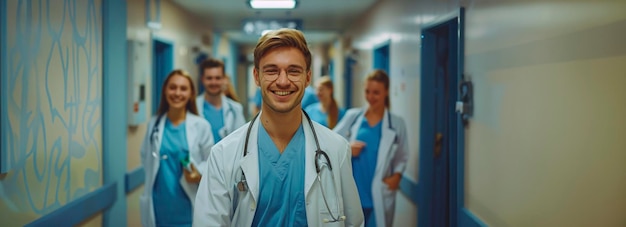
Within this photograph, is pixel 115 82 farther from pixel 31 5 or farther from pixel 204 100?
pixel 31 5

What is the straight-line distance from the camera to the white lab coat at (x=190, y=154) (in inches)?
88.7

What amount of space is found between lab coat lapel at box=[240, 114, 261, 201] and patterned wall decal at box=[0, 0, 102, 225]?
0.71 meters

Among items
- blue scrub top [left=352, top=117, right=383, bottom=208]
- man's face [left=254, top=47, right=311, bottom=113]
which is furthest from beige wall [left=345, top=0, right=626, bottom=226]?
man's face [left=254, top=47, right=311, bottom=113]

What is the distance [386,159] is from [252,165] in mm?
1260

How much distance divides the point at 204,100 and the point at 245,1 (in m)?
0.56

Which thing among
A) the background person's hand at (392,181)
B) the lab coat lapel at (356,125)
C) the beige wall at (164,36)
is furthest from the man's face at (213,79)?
the background person's hand at (392,181)

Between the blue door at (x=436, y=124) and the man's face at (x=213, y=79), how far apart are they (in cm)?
102

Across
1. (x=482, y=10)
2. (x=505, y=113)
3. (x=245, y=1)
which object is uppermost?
(x=245, y=1)

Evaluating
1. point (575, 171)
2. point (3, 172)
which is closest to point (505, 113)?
point (575, 171)

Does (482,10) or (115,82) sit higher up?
(482,10)

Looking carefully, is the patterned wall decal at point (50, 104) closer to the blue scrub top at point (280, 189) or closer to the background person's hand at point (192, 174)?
the background person's hand at point (192, 174)

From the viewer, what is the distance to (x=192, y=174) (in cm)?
221

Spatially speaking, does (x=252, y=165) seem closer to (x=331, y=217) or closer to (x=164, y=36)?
(x=331, y=217)

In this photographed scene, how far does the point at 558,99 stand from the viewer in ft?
4.65
